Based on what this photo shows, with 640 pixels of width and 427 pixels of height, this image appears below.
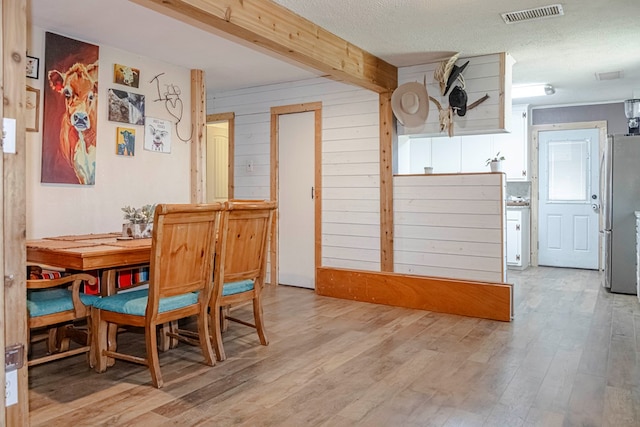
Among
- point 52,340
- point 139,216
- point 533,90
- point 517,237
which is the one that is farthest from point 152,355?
point 517,237

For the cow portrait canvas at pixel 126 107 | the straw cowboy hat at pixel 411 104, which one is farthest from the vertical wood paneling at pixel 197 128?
the straw cowboy hat at pixel 411 104

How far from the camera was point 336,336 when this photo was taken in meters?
3.67

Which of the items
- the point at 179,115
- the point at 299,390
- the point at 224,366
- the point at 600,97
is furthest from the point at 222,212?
the point at 600,97

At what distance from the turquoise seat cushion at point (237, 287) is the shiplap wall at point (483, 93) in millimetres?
2569

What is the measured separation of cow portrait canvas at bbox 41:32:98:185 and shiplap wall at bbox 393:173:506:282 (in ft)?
9.56

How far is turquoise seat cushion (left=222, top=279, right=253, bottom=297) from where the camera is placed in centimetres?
316

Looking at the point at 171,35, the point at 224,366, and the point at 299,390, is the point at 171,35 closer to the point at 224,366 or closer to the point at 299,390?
the point at 224,366

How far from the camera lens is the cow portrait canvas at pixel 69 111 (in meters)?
3.80

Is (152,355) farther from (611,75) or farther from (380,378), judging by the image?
(611,75)

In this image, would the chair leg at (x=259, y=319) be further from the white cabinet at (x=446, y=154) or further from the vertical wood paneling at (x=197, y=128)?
the white cabinet at (x=446, y=154)

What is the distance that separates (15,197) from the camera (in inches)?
73.4

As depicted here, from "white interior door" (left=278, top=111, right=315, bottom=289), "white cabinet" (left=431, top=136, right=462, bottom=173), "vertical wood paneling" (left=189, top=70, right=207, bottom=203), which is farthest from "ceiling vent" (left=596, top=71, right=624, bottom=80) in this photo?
"vertical wood paneling" (left=189, top=70, right=207, bottom=203)

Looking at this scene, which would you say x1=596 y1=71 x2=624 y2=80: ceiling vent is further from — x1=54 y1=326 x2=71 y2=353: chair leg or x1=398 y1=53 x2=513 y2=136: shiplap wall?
x1=54 y1=326 x2=71 y2=353: chair leg

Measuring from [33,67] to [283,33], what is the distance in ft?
6.47
